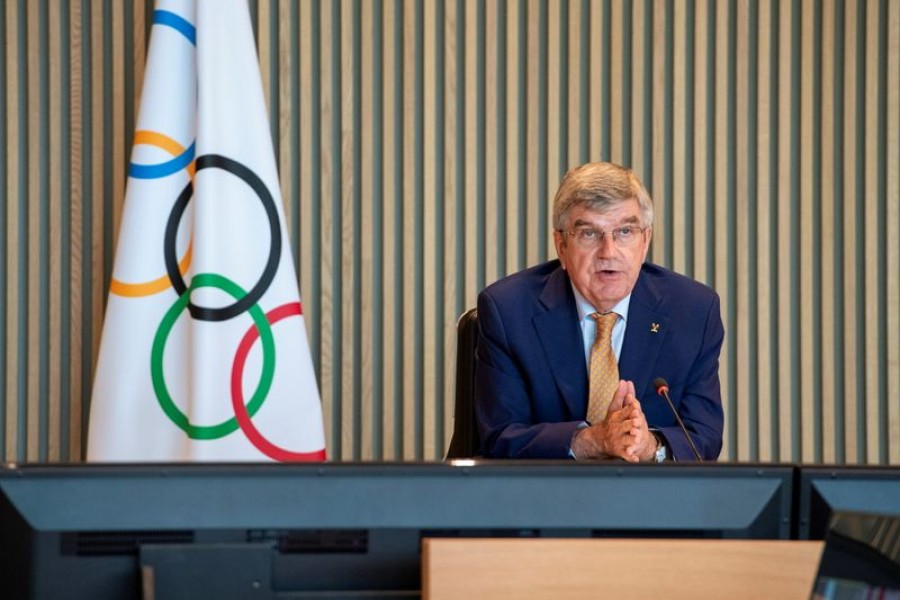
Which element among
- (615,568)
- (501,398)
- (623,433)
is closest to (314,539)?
(615,568)

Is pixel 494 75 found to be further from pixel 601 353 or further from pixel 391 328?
pixel 601 353

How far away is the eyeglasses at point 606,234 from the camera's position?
2840 mm

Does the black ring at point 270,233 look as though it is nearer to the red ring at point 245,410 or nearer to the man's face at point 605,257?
the red ring at point 245,410

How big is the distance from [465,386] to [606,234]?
61 cm

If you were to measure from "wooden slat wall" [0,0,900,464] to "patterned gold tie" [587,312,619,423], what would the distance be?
1.64 m

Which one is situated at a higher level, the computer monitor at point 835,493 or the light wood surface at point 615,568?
the computer monitor at point 835,493

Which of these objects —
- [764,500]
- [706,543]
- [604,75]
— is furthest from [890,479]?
[604,75]

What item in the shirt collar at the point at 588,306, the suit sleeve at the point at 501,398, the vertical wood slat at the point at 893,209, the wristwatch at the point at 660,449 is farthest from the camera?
the vertical wood slat at the point at 893,209

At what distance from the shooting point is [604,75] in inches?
181

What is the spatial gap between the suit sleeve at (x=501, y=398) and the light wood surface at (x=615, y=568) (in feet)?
4.11

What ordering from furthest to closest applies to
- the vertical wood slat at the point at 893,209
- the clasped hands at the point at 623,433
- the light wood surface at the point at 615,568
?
the vertical wood slat at the point at 893,209 → the clasped hands at the point at 623,433 → the light wood surface at the point at 615,568

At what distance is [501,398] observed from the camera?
2.85m

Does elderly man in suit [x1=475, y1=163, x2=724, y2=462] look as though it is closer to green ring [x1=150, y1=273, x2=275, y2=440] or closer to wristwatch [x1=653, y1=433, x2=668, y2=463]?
wristwatch [x1=653, y1=433, x2=668, y2=463]

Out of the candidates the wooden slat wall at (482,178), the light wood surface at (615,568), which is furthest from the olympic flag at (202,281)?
the light wood surface at (615,568)
